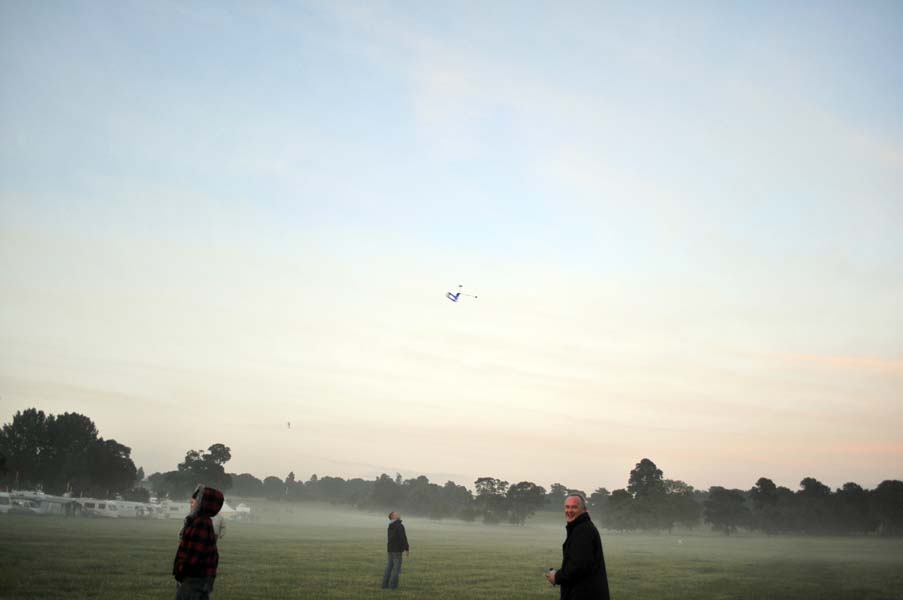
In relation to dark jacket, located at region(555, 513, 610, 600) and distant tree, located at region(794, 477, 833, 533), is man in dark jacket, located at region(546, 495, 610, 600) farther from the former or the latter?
distant tree, located at region(794, 477, 833, 533)

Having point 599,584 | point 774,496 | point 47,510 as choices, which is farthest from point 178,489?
point 599,584

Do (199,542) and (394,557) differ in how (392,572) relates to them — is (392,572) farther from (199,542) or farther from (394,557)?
(199,542)

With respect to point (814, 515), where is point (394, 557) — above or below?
above

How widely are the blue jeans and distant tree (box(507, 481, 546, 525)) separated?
16245 centimetres

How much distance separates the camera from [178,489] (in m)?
175

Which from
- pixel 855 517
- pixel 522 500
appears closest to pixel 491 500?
pixel 522 500

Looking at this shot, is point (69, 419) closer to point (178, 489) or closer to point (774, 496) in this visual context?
point (178, 489)

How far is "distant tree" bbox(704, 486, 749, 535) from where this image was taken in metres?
160

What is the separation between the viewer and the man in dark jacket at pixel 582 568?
9742mm

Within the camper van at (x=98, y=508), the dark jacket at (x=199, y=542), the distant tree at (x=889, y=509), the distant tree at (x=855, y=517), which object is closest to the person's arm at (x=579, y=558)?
the dark jacket at (x=199, y=542)

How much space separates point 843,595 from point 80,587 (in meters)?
28.8

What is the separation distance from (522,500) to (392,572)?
16292 centimetres

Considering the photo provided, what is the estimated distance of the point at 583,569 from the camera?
9.72 metres

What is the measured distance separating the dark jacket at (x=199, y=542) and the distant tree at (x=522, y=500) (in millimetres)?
176452
